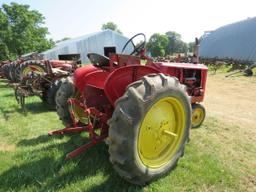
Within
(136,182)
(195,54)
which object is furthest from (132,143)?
(195,54)

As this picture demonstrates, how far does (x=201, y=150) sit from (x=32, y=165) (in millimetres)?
2459

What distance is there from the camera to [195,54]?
532cm

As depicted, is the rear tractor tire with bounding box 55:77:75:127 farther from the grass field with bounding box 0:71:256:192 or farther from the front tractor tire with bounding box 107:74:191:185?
the front tractor tire with bounding box 107:74:191:185

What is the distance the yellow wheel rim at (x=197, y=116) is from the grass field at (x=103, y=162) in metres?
0.15

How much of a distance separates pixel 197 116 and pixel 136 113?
9.49ft

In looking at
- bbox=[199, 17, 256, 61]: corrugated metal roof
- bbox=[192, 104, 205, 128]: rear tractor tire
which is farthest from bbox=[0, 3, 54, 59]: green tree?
bbox=[192, 104, 205, 128]: rear tractor tire

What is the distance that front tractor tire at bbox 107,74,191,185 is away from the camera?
2482mm

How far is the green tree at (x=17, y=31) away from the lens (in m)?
31.9

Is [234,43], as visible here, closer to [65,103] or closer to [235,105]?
[235,105]

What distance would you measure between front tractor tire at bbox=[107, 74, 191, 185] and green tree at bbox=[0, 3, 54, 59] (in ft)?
103

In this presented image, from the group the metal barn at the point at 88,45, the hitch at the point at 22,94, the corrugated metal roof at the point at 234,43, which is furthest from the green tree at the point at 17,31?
the hitch at the point at 22,94

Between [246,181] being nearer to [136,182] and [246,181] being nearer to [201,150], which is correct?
[201,150]

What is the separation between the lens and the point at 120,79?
2926 mm

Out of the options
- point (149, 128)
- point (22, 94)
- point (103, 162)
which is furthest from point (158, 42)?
point (149, 128)
